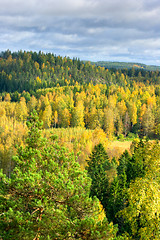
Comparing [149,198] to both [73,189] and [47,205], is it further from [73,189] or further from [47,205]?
[47,205]

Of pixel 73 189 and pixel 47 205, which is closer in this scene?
pixel 47 205

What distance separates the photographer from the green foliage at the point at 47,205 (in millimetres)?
9992

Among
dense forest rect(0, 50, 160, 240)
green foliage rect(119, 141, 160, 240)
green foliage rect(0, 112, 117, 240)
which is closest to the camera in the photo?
green foliage rect(0, 112, 117, 240)

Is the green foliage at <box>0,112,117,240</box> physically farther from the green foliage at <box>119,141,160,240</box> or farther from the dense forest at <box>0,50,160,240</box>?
the green foliage at <box>119,141,160,240</box>

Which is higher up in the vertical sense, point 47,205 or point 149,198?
point 149,198

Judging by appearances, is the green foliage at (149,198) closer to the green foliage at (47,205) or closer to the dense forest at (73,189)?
the dense forest at (73,189)

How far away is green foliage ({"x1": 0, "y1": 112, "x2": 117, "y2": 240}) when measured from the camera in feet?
32.8

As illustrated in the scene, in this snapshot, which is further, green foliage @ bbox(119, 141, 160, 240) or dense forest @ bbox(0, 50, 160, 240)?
green foliage @ bbox(119, 141, 160, 240)

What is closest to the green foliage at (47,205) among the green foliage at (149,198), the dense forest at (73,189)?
the dense forest at (73,189)

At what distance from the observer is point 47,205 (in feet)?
35.4

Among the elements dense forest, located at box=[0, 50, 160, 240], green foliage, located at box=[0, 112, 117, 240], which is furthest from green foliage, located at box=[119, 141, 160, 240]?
green foliage, located at box=[0, 112, 117, 240]

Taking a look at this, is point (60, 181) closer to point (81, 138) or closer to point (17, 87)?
point (81, 138)

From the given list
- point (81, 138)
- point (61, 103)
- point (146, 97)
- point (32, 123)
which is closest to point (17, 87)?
point (61, 103)

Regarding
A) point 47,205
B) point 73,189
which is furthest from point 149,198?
point 47,205
